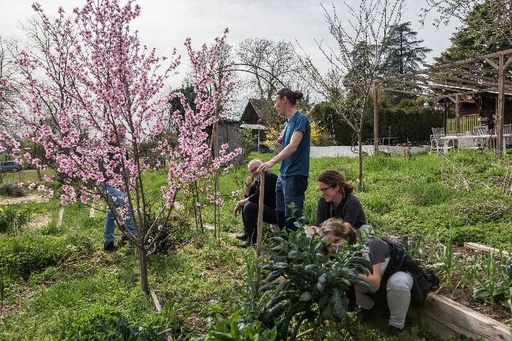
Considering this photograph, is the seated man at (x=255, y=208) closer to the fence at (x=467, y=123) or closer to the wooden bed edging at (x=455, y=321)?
the wooden bed edging at (x=455, y=321)

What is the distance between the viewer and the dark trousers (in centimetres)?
502

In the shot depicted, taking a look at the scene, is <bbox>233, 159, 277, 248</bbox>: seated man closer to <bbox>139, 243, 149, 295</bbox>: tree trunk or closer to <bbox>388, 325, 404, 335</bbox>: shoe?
<bbox>139, 243, 149, 295</bbox>: tree trunk

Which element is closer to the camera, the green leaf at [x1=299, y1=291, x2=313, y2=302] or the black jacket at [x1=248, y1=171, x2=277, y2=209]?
the green leaf at [x1=299, y1=291, x2=313, y2=302]

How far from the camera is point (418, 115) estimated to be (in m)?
24.9

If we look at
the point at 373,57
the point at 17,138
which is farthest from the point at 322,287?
the point at 373,57

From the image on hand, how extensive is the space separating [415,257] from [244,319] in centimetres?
172

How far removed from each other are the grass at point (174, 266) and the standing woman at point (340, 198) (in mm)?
813

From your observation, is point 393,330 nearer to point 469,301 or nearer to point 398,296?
point 398,296

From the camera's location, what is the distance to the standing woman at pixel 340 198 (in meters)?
3.44

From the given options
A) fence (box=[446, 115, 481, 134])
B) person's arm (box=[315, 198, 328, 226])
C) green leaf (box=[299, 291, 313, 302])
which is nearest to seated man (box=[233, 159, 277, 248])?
person's arm (box=[315, 198, 328, 226])

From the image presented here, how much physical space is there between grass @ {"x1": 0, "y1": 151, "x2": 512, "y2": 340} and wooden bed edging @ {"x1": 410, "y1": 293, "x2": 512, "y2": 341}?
3.87 ft

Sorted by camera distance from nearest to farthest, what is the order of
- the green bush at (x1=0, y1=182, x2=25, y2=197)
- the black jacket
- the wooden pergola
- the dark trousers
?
the dark trousers, the black jacket, the wooden pergola, the green bush at (x1=0, y1=182, x2=25, y2=197)

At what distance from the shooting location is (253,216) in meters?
5.05

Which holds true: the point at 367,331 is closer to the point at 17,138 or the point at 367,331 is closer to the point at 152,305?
the point at 152,305
